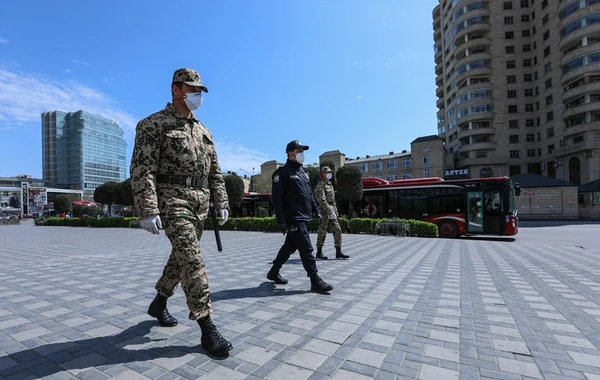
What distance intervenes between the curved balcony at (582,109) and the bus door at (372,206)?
3976cm

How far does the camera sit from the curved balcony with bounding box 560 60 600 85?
40.5 metres

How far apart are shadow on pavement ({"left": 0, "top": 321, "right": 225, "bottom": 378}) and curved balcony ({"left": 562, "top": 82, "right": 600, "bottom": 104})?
54.0 metres

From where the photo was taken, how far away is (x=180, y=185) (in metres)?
2.87

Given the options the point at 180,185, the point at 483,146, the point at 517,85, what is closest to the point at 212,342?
the point at 180,185

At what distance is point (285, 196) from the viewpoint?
4.76 meters

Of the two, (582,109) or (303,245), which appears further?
(582,109)

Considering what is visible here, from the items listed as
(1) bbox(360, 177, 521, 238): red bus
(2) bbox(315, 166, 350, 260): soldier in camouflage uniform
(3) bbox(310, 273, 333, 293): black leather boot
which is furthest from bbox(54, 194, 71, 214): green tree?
(3) bbox(310, 273, 333, 293): black leather boot

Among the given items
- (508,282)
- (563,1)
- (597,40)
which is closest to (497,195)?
(508,282)

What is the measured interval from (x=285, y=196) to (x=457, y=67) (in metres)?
61.0

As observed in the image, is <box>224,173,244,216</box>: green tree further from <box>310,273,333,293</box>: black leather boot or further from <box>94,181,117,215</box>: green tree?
<box>310,273,333,293</box>: black leather boot

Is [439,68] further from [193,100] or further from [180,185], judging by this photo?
[180,185]

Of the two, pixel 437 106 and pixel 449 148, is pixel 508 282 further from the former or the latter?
pixel 437 106

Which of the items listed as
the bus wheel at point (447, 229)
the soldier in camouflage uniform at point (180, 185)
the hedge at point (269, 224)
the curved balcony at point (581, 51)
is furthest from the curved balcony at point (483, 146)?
the soldier in camouflage uniform at point (180, 185)

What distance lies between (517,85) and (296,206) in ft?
200
